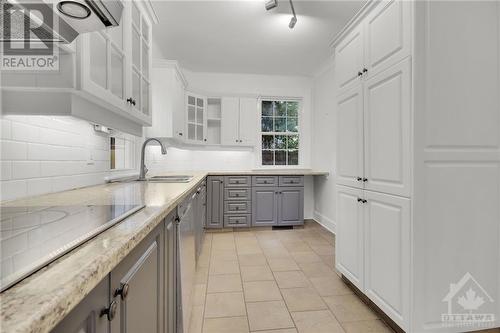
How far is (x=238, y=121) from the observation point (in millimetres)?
4605

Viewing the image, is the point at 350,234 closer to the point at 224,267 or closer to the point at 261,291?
the point at 261,291

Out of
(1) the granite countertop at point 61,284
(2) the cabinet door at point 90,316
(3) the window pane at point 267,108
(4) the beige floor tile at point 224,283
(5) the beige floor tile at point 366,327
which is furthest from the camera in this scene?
(3) the window pane at point 267,108

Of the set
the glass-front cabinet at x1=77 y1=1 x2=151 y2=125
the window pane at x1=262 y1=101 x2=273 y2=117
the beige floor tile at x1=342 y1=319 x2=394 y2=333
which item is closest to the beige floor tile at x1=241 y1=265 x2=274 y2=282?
the beige floor tile at x1=342 y1=319 x2=394 y2=333

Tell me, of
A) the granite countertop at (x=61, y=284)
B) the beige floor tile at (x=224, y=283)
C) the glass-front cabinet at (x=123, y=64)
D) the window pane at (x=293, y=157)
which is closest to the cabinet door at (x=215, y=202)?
the window pane at (x=293, y=157)

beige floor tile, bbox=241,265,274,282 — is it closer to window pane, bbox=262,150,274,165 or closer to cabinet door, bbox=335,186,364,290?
cabinet door, bbox=335,186,364,290

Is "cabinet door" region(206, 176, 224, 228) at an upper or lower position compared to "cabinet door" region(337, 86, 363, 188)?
lower

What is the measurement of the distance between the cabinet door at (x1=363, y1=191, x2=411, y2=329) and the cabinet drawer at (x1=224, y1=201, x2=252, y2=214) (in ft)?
8.01

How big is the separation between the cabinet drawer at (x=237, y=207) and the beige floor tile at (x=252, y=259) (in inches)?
45.2

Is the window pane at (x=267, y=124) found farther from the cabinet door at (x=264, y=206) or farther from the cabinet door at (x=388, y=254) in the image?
the cabinet door at (x=388, y=254)

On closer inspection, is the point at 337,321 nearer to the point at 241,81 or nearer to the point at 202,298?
the point at 202,298

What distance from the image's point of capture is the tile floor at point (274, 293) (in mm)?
1779

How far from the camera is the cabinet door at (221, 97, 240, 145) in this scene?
15.0 ft

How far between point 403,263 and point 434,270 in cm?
16

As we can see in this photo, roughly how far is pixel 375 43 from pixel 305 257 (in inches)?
89.8
